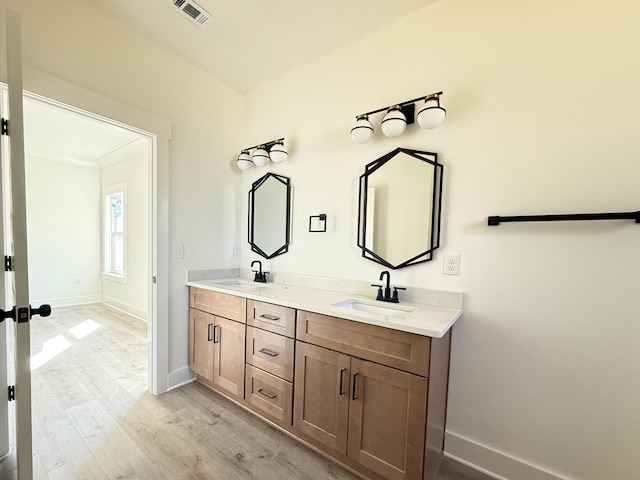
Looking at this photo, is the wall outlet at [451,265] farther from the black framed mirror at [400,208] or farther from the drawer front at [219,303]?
the drawer front at [219,303]

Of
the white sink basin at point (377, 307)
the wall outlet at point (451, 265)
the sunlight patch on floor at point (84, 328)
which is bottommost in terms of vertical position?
the sunlight patch on floor at point (84, 328)

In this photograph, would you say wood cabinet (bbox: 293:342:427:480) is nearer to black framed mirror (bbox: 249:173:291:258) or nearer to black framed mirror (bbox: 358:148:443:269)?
black framed mirror (bbox: 358:148:443:269)

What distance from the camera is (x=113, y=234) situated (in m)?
5.00

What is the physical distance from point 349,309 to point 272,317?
0.55 m

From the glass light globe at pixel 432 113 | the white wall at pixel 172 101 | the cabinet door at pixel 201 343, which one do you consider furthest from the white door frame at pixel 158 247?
the glass light globe at pixel 432 113

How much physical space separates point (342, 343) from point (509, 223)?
113 centimetres

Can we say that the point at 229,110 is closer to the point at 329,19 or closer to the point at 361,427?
the point at 329,19

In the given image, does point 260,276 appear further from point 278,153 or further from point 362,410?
point 362,410

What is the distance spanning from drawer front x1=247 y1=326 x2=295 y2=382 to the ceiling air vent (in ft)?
7.12

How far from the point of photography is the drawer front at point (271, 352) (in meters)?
1.69

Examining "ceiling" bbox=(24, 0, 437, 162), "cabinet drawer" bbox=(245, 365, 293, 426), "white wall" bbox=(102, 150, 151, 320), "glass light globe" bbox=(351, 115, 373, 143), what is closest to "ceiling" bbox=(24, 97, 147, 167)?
"white wall" bbox=(102, 150, 151, 320)

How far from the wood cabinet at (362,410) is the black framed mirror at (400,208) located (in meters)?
0.74

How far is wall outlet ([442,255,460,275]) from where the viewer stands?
162 cm

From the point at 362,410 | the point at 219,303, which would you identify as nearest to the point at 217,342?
the point at 219,303
